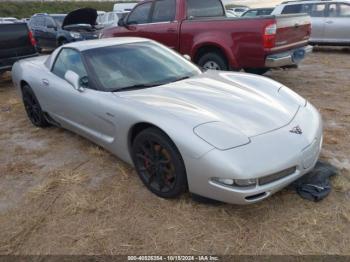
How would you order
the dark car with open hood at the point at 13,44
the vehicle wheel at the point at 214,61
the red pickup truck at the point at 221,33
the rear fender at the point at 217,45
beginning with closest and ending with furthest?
the red pickup truck at the point at 221,33
the rear fender at the point at 217,45
the vehicle wheel at the point at 214,61
the dark car with open hood at the point at 13,44

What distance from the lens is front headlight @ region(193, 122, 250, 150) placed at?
8.45 feet

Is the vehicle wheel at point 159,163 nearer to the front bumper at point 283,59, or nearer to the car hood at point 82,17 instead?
the front bumper at point 283,59

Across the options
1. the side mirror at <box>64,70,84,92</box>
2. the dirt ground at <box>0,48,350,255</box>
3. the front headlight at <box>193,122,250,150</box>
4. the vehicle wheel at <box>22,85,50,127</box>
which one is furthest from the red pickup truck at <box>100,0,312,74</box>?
the front headlight at <box>193,122,250,150</box>

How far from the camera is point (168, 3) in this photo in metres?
7.17

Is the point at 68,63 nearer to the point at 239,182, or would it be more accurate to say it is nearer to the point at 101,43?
the point at 101,43

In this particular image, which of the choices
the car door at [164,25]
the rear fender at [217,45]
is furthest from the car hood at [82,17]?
the rear fender at [217,45]

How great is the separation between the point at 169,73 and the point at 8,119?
328cm

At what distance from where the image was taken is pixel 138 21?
7.73m

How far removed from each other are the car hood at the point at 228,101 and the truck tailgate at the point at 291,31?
7.71 feet

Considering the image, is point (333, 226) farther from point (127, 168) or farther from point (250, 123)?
point (127, 168)

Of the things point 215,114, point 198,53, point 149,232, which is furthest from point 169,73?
point 198,53

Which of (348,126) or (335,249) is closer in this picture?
(335,249)

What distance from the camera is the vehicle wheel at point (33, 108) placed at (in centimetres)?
485

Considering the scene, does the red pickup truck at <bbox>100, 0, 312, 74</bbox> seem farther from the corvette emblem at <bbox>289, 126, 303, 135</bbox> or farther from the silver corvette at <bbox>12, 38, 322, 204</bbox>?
the corvette emblem at <bbox>289, 126, 303, 135</bbox>
